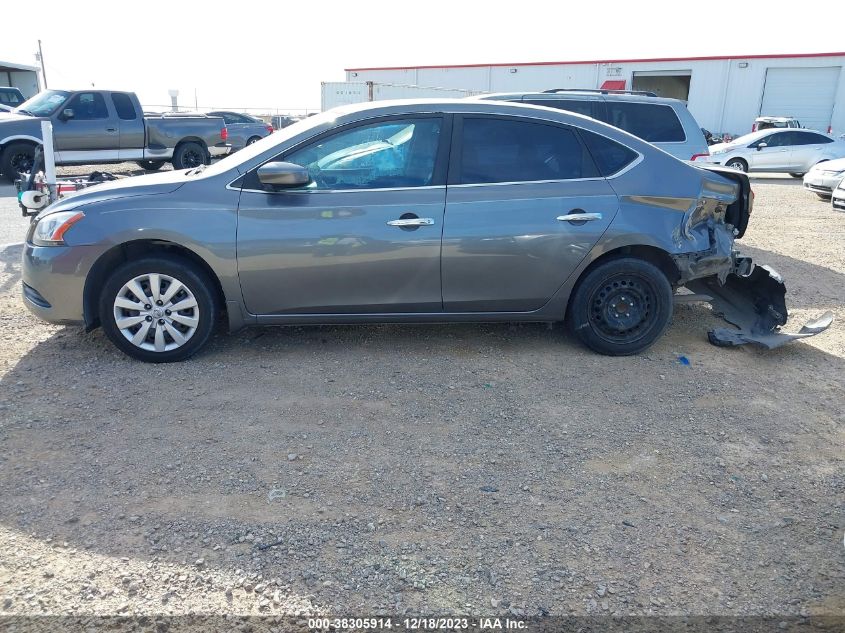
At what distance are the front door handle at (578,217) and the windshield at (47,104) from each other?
1349 cm

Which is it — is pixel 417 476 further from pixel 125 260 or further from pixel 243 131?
pixel 243 131

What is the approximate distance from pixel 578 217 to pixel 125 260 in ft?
10.3

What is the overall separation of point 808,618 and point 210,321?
3770 millimetres

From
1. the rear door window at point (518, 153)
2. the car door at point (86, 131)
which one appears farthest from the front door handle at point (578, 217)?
the car door at point (86, 131)

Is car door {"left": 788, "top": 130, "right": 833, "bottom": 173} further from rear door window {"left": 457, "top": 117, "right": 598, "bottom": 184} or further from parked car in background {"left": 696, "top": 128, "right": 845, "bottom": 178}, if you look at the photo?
rear door window {"left": 457, "top": 117, "right": 598, "bottom": 184}

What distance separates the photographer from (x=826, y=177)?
14984 mm

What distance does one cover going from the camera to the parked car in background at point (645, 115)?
29.5ft

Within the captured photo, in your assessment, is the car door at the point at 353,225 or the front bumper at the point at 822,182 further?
the front bumper at the point at 822,182

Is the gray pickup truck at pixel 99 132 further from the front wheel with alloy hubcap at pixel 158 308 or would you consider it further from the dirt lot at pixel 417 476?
the front wheel with alloy hubcap at pixel 158 308

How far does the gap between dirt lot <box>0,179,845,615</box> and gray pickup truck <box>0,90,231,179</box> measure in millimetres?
10162

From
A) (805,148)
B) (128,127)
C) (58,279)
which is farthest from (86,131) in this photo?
(805,148)

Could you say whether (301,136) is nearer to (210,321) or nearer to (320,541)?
(210,321)

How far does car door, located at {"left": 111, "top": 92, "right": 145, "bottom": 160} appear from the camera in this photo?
49.9ft

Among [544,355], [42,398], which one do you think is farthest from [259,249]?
[544,355]
